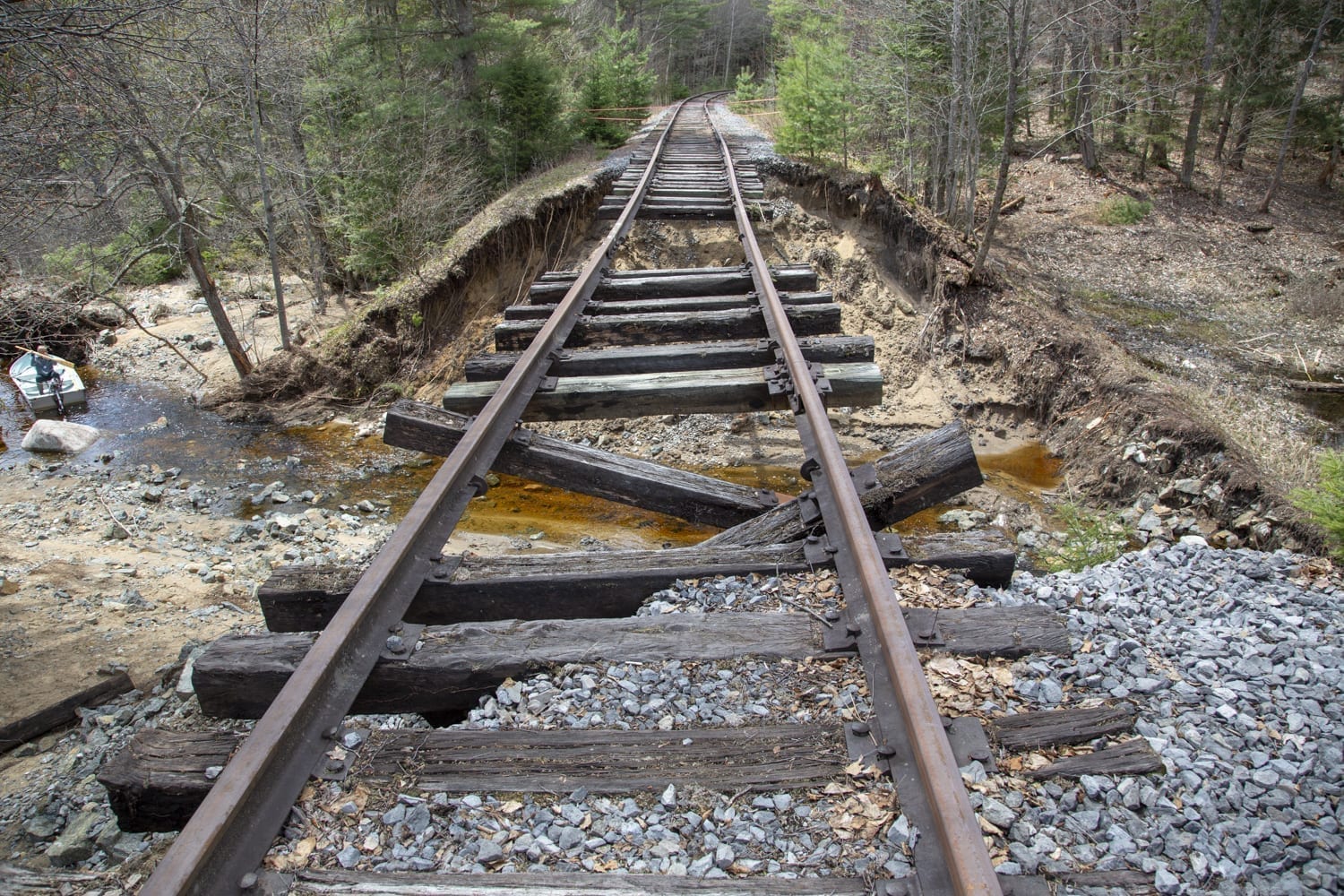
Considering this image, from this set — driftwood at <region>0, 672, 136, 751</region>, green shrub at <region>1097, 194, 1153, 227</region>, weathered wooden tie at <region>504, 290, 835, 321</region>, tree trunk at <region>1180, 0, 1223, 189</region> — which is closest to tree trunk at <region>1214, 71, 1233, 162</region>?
tree trunk at <region>1180, 0, 1223, 189</region>

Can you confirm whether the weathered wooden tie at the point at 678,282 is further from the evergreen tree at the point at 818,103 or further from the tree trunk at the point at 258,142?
the evergreen tree at the point at 818,103

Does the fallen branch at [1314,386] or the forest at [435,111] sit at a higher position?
the forest at [435,111]

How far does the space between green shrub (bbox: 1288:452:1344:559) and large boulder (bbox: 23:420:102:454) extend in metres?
11.5

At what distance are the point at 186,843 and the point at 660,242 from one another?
1003 cm

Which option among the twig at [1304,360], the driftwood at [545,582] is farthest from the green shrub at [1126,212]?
the driftwood at [545,582]

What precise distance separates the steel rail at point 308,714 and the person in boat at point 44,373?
34.7 ft

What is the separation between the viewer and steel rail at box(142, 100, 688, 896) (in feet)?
5.17

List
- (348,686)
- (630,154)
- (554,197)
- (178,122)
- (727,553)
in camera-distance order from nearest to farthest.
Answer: (348,686) < (727,553) < (178,122) < (554,197) < (630,154)

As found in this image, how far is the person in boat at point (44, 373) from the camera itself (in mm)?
10820

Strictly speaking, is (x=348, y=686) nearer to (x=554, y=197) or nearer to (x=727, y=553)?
(x=727, y=553)

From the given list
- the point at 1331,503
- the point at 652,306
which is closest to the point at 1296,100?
the point at 1331,503

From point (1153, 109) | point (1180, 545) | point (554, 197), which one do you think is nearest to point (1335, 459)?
point (1180, 545)

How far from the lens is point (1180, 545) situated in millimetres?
3523

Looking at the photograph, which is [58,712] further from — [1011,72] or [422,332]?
[1011,72]
